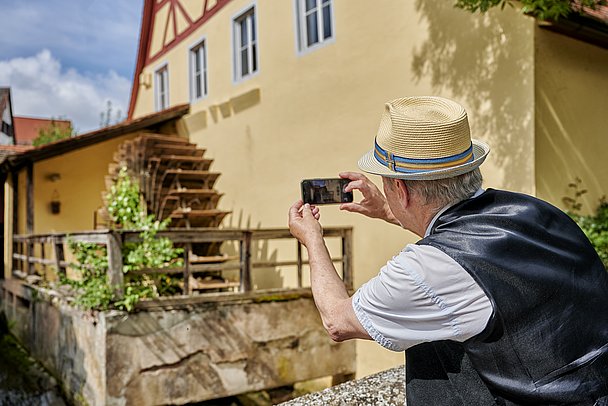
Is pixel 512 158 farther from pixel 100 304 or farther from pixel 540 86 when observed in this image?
pixel 100 304

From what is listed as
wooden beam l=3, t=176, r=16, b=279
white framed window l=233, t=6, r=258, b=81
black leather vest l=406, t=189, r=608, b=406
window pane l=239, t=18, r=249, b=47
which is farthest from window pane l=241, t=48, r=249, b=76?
black leather vest l=406, t=189, r=608, b=406

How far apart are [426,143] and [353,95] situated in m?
5.36

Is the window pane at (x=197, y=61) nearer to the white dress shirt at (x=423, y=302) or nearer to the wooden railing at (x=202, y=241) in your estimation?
the wooden railing at (x=202, y=241)

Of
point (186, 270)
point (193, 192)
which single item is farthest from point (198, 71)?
point (186, 270)

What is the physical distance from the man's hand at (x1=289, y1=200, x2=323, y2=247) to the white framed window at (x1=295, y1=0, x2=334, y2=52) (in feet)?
18.5

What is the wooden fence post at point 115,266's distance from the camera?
17.4 ft

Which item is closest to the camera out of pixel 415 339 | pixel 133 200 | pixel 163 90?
pixel 415 339

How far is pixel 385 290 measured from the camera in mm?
1234

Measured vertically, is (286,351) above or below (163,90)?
below

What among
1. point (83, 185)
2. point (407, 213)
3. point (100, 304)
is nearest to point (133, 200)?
point (83, 185)

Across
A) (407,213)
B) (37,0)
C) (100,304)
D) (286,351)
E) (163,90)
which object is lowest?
(286,351)

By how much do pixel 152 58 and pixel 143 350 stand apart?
8340 mm

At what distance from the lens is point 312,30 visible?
24.3 ft

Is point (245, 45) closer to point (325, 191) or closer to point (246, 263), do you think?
point (246, 263)
